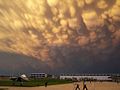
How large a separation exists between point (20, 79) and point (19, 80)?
1.04 meters

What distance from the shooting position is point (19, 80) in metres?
92.1

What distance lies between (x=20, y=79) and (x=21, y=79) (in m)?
1.95

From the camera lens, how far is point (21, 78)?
310 ft

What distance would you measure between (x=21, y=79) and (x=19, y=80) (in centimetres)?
295

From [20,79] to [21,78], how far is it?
1.27 metres

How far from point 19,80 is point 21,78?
2.31 meters

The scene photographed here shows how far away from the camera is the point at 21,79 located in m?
95.1

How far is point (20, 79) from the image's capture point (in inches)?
3666
